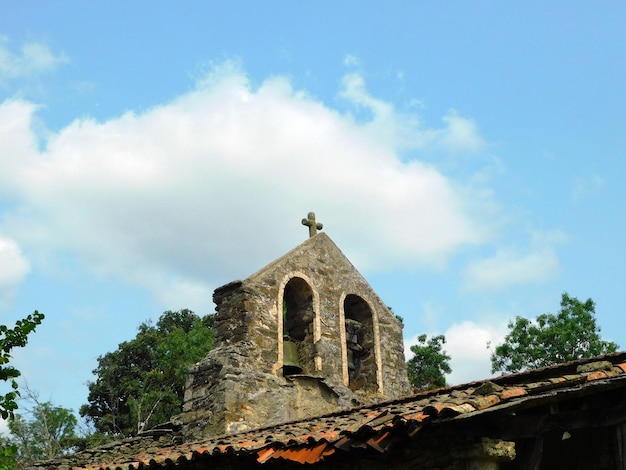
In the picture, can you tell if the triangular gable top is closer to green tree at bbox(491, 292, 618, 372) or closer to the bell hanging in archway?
the bell hanging in archway

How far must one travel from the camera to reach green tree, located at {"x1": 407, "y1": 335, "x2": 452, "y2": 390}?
81.4ft

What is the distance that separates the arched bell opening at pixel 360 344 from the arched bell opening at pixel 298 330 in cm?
97

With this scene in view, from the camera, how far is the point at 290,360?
37.6 ft

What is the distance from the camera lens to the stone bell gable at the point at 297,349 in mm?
10570

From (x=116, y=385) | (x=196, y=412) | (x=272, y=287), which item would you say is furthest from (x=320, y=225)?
(x=116, y=385)

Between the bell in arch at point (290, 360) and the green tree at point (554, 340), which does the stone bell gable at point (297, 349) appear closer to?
the bell in arch at point (290, 360)

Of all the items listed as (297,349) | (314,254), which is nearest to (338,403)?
(297,349)

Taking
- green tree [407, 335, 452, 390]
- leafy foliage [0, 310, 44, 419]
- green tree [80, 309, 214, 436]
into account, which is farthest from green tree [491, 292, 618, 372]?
leafy foliage [0, 310, 44, 419]

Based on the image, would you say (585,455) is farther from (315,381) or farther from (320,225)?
(320,225)

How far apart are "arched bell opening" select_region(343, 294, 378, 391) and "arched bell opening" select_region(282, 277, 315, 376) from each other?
97cm

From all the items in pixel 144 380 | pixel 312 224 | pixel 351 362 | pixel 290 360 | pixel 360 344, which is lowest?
pixel 290 360

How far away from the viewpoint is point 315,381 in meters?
11.1

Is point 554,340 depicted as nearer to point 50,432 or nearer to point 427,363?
point 427,363

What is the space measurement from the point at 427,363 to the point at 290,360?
48.3ft
